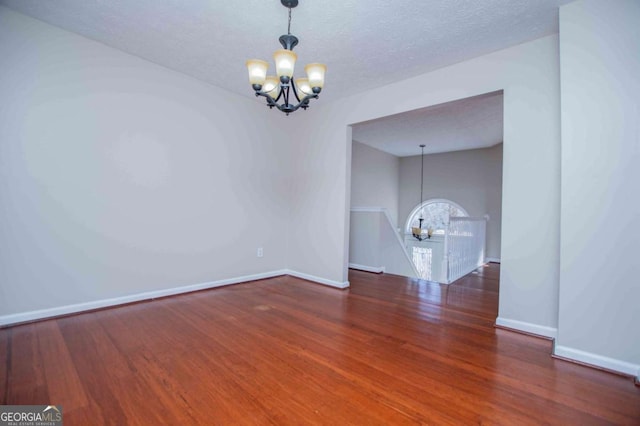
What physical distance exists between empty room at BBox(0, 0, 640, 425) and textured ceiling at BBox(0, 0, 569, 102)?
2 cm

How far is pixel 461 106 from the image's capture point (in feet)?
13.3

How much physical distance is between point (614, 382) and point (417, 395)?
1332mm

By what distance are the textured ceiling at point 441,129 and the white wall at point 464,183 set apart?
0.34 meters

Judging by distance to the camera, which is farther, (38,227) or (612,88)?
(38,227)

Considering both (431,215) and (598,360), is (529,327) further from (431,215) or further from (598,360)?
(431,215)

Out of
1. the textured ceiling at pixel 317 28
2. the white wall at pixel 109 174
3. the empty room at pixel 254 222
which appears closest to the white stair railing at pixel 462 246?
the empty room at pixel 254 222

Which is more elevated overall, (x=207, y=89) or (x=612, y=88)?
(x=207, y=89)

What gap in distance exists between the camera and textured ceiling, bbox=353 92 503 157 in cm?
413

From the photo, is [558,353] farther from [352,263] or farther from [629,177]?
[352,263]

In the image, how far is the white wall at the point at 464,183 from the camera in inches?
250

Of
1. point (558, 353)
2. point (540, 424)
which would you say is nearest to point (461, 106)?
point (558, 353)

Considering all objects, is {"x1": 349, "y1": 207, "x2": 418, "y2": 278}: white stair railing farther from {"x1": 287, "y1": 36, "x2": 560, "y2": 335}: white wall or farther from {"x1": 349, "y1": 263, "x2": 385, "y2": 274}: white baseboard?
{"x1": 287, "y1": 36, "x2": 560, "y2": 335}: white wall

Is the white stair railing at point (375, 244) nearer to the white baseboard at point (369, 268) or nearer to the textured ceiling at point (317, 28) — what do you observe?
the white baseboard at point (369, 268)

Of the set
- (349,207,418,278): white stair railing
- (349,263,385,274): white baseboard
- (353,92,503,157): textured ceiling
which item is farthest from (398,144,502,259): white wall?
(349,263,385,274): white baseboard
